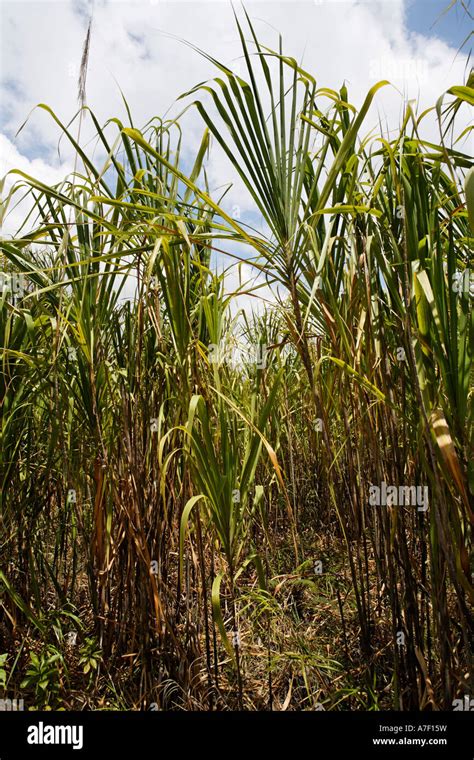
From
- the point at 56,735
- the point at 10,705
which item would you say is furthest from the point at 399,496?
the point at 10,705

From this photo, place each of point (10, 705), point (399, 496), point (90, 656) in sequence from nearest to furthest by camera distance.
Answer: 1. point (399, 496)
2. point (10, 705)
3. point (90, 656)

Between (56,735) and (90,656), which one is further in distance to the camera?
(90,656)

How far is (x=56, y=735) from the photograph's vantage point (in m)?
1.12

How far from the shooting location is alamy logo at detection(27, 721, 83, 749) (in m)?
1.10

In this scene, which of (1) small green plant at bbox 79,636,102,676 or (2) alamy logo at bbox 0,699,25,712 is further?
(1) small green plant at bbox 79,636,102,676

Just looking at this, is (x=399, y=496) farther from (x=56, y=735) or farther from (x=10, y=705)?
(x=10, y=705)

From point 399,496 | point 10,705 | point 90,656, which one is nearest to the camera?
point 399,496

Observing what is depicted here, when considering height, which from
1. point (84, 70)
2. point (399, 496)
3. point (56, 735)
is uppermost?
point (84, 70)

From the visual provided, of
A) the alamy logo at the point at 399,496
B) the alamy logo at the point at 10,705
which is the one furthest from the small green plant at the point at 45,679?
the alamy logo at the point at 399,496

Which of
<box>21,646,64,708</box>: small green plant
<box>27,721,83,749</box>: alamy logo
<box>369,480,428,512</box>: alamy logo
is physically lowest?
<box>27,721,83,749</box>: alamy logo

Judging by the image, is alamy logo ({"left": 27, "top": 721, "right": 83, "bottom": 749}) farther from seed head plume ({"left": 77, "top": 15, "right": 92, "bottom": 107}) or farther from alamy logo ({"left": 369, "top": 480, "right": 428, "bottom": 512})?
seed head plume ({"left": 77, "top": 15, "right": 92, "bottom": 107})

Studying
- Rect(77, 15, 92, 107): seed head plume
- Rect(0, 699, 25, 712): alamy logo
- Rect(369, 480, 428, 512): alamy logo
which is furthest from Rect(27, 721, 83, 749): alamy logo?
Rect(77, 15, 92, 107): seed head plume

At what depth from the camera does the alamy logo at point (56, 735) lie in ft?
3.62

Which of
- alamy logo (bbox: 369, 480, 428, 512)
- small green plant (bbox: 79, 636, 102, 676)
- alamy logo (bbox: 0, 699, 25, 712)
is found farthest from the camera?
small green plant (bbox: 79, 636, 102, 676)
